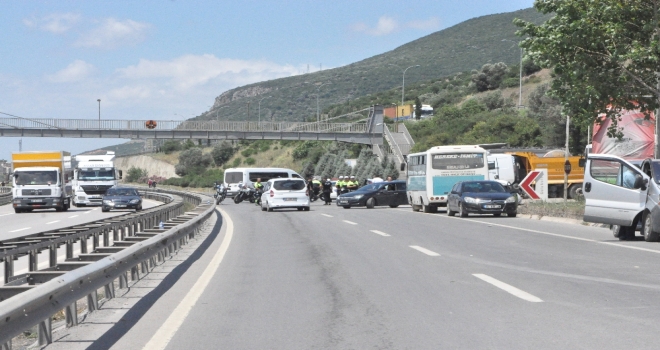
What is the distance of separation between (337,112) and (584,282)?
13625cm

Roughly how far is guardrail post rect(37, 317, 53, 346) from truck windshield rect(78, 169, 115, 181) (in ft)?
154

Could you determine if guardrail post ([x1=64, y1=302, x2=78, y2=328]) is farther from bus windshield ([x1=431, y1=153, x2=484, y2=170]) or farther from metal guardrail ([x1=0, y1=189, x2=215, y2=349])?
bus windshield ([x1=431, y1=153, x2=484, y2=170])

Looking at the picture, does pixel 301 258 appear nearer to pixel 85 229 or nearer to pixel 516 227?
pixel 85 229

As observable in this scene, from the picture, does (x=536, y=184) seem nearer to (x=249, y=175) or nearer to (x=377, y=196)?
(x=377, y=196)

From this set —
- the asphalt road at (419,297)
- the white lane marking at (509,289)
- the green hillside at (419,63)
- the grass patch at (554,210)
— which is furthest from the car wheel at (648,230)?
the green hillside at (419,63)

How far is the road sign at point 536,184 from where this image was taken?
34.5 m

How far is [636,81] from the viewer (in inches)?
1059

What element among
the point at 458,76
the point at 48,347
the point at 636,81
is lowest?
the point at 48,347

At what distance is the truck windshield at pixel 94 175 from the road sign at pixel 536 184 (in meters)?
27.3

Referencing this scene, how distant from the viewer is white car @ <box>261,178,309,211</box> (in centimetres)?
4084

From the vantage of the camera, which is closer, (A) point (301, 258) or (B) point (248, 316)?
(B) point (248, 316)

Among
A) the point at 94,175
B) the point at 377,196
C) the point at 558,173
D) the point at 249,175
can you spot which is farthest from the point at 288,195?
the point at 249,175

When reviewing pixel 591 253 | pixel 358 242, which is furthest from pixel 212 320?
pixel 358 242

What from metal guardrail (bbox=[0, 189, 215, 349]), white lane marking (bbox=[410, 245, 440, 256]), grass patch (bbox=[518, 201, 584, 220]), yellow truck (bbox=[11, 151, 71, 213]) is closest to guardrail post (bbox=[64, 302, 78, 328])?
metal guardrail (bbox=[0, 189, 215, 349])
